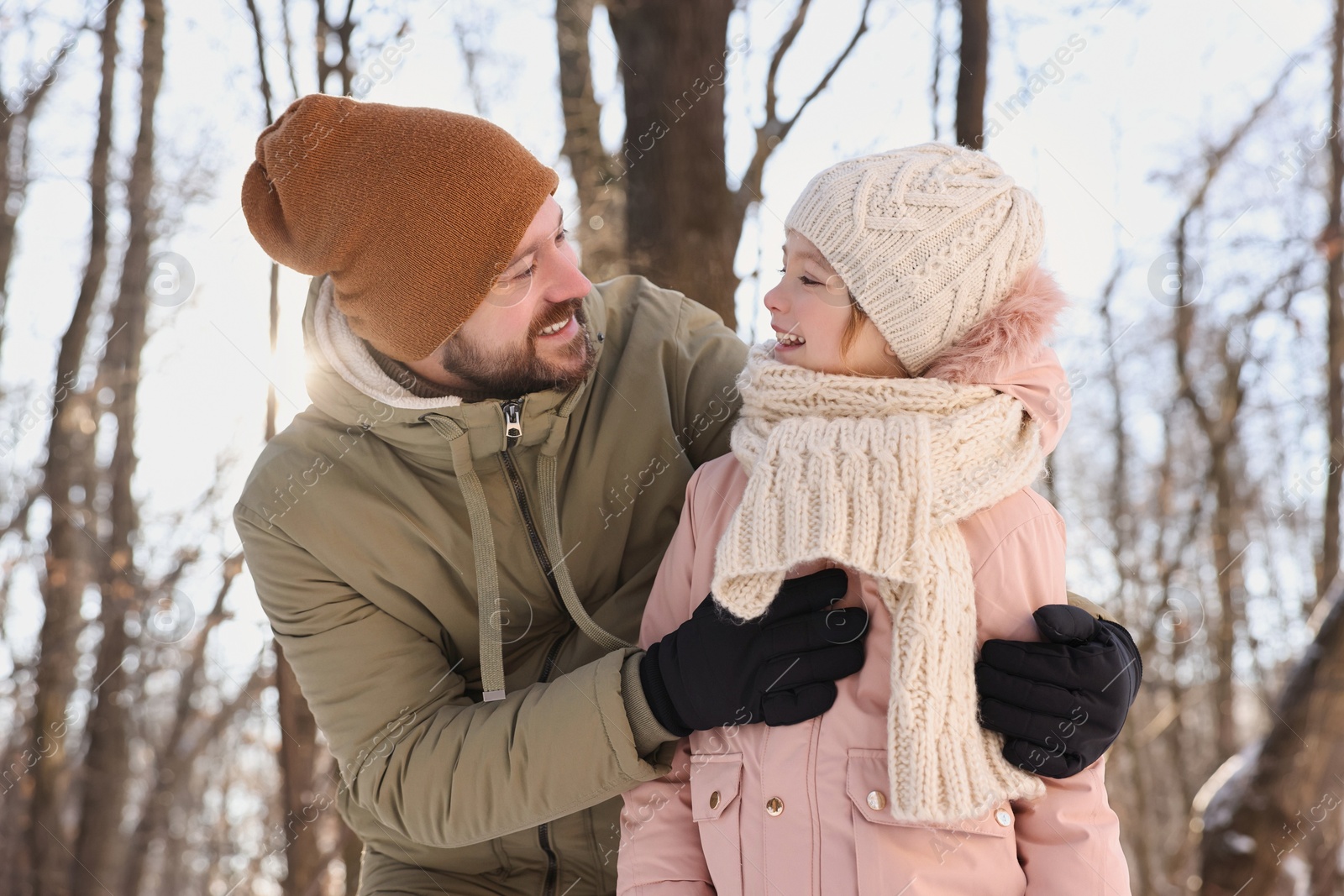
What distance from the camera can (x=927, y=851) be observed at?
5.58 feet

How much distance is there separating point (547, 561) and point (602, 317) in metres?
0.60

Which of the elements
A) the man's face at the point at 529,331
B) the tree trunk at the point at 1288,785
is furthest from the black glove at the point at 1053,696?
the tree trunk at the point at 1288,785

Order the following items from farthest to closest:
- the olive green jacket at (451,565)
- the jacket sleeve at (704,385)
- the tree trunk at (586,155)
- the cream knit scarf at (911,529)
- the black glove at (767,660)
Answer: the tree trunk at (586,155) → the jacket sleeve at (704,385) → the olive green jacket at (451,565) → the black glove at (767,660) → the cream knit scarf at (911,529)

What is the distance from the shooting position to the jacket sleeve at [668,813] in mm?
1867

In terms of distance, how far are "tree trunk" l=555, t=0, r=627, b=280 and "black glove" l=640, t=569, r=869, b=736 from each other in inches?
77.2

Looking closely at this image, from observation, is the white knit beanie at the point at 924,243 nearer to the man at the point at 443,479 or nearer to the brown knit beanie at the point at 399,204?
the man at the point at 443,479

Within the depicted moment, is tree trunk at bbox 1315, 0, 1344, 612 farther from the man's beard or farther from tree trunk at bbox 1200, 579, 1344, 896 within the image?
the man's beard

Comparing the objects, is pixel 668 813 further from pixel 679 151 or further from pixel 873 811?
pixel 679 151

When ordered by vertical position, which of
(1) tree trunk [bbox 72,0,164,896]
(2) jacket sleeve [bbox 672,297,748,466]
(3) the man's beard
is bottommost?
(1) tree trunk [bbox 72,0,164,896]

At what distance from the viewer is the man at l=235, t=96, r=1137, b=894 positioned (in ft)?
7.14

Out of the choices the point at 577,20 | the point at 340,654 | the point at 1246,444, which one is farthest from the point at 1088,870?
the point at 1246,444

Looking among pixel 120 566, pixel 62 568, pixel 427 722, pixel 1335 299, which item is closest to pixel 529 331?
pixel 427 722

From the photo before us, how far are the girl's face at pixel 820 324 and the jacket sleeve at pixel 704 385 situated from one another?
0.47 metres

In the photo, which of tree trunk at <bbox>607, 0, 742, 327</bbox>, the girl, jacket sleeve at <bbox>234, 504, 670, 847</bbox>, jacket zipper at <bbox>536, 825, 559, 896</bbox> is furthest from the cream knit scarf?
tree trunk at <bbox>607, 0, 742, 327</bbox>
